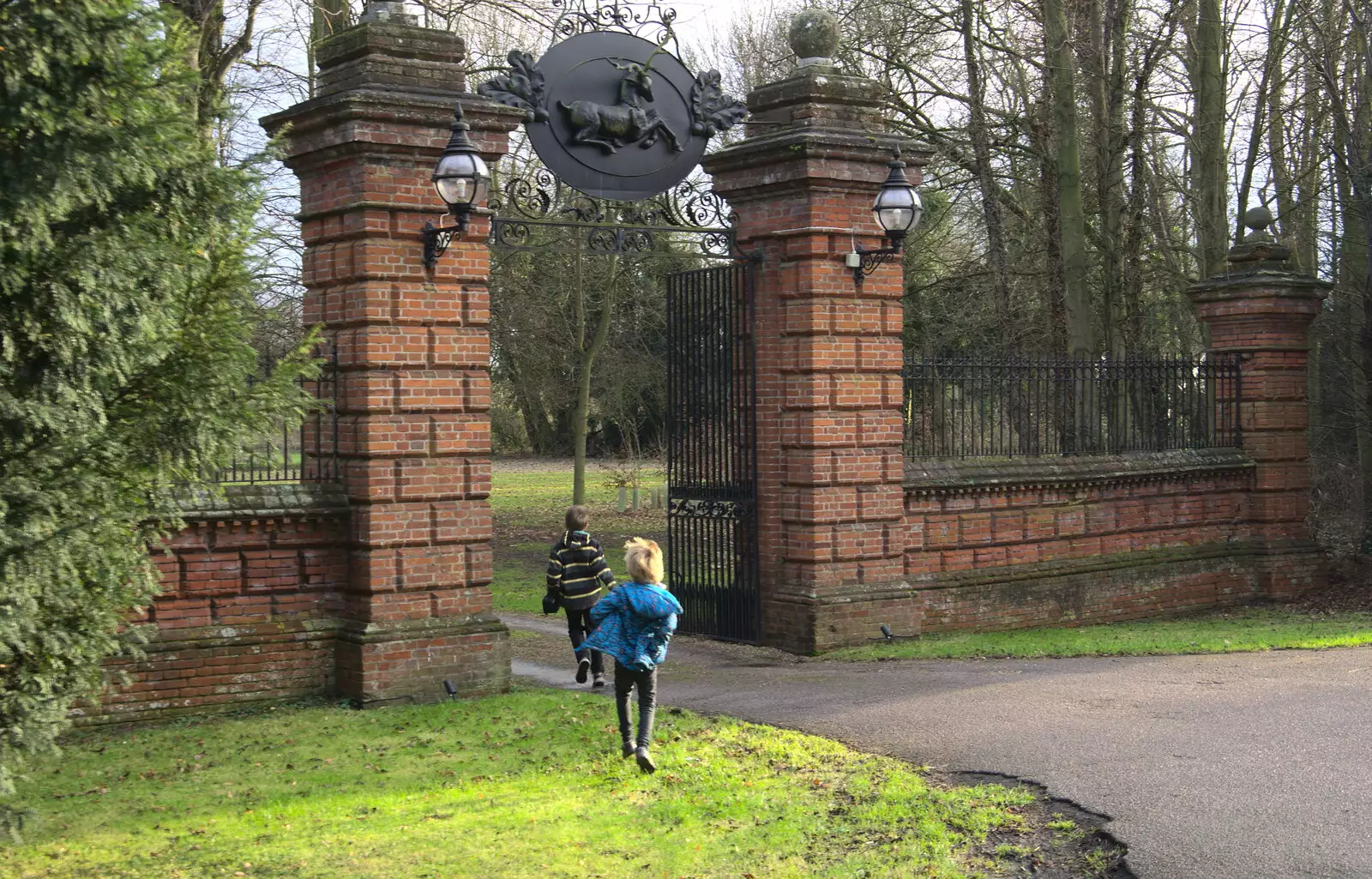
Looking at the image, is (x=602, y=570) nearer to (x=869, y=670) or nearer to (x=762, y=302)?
(x=869, y=670)

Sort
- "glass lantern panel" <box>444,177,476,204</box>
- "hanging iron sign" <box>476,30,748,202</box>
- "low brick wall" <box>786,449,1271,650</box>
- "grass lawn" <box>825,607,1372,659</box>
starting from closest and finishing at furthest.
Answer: "glass lantern panel" <box>444,177,476,204</box> < "hanging iron sign" <box>476,30,748,202</box> < "grass lawn" <box>825,607,1372,659</box> < "low brick wall" <box>786,449,1271,650</box>

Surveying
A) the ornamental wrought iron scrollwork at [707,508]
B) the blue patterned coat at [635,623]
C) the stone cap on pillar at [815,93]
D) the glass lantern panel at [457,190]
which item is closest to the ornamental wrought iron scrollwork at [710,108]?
the stone cap on pillar at [815,93]

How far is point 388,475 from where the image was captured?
9.75 m

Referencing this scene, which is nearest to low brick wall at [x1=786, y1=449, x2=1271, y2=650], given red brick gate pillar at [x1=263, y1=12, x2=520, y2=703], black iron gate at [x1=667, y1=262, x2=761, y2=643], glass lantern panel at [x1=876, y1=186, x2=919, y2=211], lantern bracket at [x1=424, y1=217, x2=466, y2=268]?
black iron gate at [x1=667, y1=262, x2=761, y2=643]

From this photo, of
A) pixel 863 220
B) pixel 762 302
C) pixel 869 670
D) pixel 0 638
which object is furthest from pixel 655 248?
pixel 0 638

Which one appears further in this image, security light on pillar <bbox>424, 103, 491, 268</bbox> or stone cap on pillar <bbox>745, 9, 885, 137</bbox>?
stone cap on pillar <bbox>745, 9, 885, 137</bbox>

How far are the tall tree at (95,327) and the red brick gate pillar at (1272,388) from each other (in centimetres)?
1281

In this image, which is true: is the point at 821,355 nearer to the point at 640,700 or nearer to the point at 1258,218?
the point at 640,700

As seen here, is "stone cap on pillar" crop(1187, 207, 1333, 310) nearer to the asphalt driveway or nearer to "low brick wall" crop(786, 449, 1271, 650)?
"low brick wall" crop(786, 449, 1271, 650)

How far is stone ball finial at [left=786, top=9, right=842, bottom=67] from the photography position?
40.5ft

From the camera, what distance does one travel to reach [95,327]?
19.3 ft

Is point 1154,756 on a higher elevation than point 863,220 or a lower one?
lower

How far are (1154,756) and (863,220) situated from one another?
5.87 metres

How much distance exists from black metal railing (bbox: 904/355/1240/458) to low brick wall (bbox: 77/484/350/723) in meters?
A: 5.69
